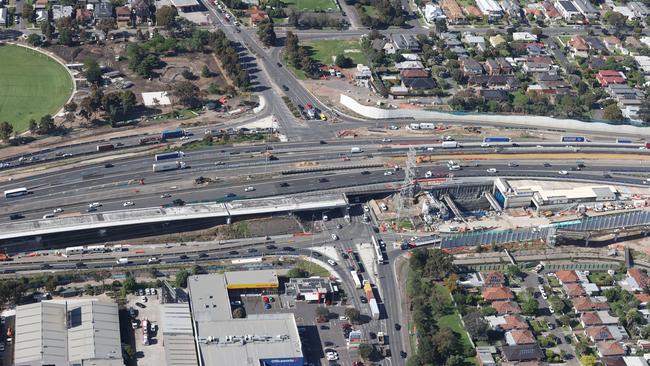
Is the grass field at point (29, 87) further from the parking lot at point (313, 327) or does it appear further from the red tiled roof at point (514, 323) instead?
the red tiled roof at point (514, 323)

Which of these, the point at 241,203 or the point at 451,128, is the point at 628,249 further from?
the point at 241,203

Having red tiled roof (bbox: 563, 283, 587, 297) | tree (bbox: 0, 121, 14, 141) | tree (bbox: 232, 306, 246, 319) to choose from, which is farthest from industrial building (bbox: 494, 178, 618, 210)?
tree (bbox: 0, 121, 14, 141)

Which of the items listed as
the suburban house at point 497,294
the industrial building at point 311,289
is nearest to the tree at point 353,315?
the industrial building at point 311,289

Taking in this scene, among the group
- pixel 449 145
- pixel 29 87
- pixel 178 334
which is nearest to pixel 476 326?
pixel 178 334

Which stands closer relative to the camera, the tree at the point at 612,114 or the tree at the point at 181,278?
the tree at the point at 181,278

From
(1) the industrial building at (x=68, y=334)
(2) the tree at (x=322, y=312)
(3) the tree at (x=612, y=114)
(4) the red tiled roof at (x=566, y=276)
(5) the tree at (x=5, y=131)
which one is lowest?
(1) the industrial building at (x=68, y=334)

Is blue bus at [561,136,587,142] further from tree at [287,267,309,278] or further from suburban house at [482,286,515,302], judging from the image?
tree at [287,267,309,278]
